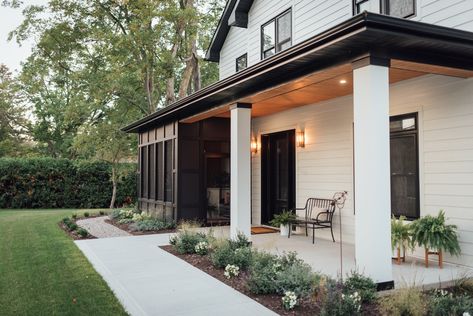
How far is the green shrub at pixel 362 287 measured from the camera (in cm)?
444

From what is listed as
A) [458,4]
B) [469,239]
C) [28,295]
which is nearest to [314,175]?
[469,239]

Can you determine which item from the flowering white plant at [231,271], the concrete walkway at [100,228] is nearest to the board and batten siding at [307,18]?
the flowering white plant at [231,271]

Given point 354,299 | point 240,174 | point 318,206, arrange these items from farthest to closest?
point 318,206 < point 240,174 < point 354,299

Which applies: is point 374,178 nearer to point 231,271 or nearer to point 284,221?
point 231,271

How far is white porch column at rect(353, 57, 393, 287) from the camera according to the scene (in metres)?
4.78

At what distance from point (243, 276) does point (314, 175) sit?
160 inches

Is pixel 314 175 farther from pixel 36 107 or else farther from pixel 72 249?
pixel 36 107

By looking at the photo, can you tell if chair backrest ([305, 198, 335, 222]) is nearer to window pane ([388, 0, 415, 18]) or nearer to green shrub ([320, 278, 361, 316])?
window pane ([388, 0, 415, 18])

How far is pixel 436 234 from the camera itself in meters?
5.81

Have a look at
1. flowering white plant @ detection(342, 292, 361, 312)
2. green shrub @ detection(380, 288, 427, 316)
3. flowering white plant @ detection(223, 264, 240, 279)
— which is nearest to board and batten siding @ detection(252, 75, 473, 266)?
green shrub @ detection(380, 288, 427, 316)

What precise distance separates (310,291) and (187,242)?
3.29 meters

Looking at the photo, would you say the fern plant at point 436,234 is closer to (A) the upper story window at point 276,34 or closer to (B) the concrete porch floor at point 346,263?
(B) the concrete porch floor at point 346,263

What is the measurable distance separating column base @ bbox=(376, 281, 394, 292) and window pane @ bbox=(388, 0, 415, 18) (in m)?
4.46

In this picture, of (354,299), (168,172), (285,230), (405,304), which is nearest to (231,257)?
(354,299)
